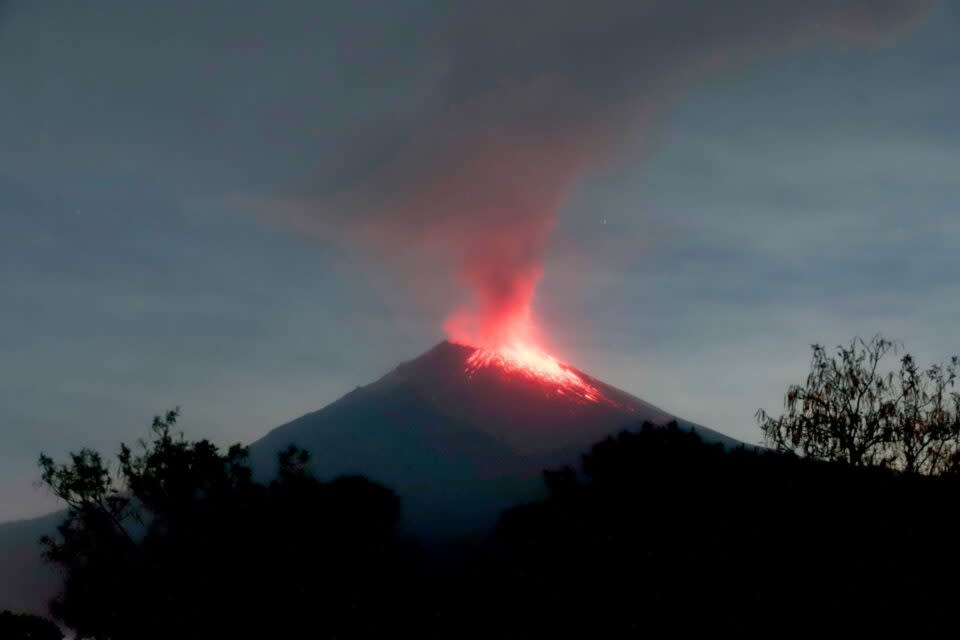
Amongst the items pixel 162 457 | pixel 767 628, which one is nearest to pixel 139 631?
pixel 162 457

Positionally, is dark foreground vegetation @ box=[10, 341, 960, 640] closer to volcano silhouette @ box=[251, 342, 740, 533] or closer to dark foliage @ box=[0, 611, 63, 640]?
dark foliage @ box=[0, 611, 63, 640]

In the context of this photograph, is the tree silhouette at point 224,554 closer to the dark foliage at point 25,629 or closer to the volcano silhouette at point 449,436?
the dark foliage at point 25,629

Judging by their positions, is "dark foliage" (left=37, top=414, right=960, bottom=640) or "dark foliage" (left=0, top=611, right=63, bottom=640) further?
"dark foliage" (left=0, top=611, right=63, bottom=640)

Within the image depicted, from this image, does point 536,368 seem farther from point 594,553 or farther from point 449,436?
point 594,553

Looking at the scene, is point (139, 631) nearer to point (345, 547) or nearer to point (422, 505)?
point (345, 547)

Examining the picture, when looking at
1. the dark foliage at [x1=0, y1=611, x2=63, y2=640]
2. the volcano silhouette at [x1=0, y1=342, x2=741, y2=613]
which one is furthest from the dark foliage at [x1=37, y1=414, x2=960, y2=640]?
the volcano silhouette at [x1=0, y1=342, x2=741, y2=613]

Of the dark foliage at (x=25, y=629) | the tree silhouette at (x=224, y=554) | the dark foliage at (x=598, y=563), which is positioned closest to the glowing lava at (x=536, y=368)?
the tree silhouette at (x=224, y=554)

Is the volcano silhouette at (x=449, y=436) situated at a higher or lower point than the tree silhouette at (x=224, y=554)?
higher
